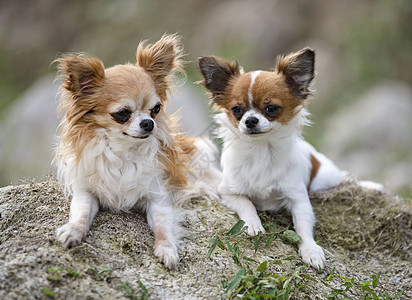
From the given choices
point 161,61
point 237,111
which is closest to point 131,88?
point 161,61

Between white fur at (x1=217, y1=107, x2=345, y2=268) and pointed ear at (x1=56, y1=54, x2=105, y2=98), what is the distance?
1.24m

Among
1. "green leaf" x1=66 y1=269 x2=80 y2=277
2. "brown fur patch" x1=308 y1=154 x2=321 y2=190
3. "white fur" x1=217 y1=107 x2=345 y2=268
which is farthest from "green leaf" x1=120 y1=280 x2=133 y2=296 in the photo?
"brown fur patch" x1=308 y1=154 x2=321 y2=190

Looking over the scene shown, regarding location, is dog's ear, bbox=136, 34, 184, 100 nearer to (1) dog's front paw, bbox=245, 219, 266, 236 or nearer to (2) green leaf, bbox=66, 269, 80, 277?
(1) dog's front paw, bbox=245, 219, 266, 236

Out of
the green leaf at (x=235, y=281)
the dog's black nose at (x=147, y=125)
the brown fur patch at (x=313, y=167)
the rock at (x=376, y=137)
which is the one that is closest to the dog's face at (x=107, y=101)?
the dog's black nose at (x=147, y=125)

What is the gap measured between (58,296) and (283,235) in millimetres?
1889

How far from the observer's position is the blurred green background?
357 inches

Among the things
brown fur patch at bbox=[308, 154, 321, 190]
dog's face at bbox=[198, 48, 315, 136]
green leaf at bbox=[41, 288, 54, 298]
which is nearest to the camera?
green leaf at bbox=[41, 288, 54, 298]

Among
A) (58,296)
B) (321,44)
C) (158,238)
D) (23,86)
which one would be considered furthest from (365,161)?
(23,86)

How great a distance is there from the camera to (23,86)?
43.6ft

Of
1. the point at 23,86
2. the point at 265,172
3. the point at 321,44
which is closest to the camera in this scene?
the point at 265,172

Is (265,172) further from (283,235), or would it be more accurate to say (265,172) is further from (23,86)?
(23,86)

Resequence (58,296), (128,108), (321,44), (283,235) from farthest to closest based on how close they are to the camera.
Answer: (321,44) → (283,235) → (128,108) → (58,296)

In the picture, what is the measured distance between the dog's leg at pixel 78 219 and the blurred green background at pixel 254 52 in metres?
3.99

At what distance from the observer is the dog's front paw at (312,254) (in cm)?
383
